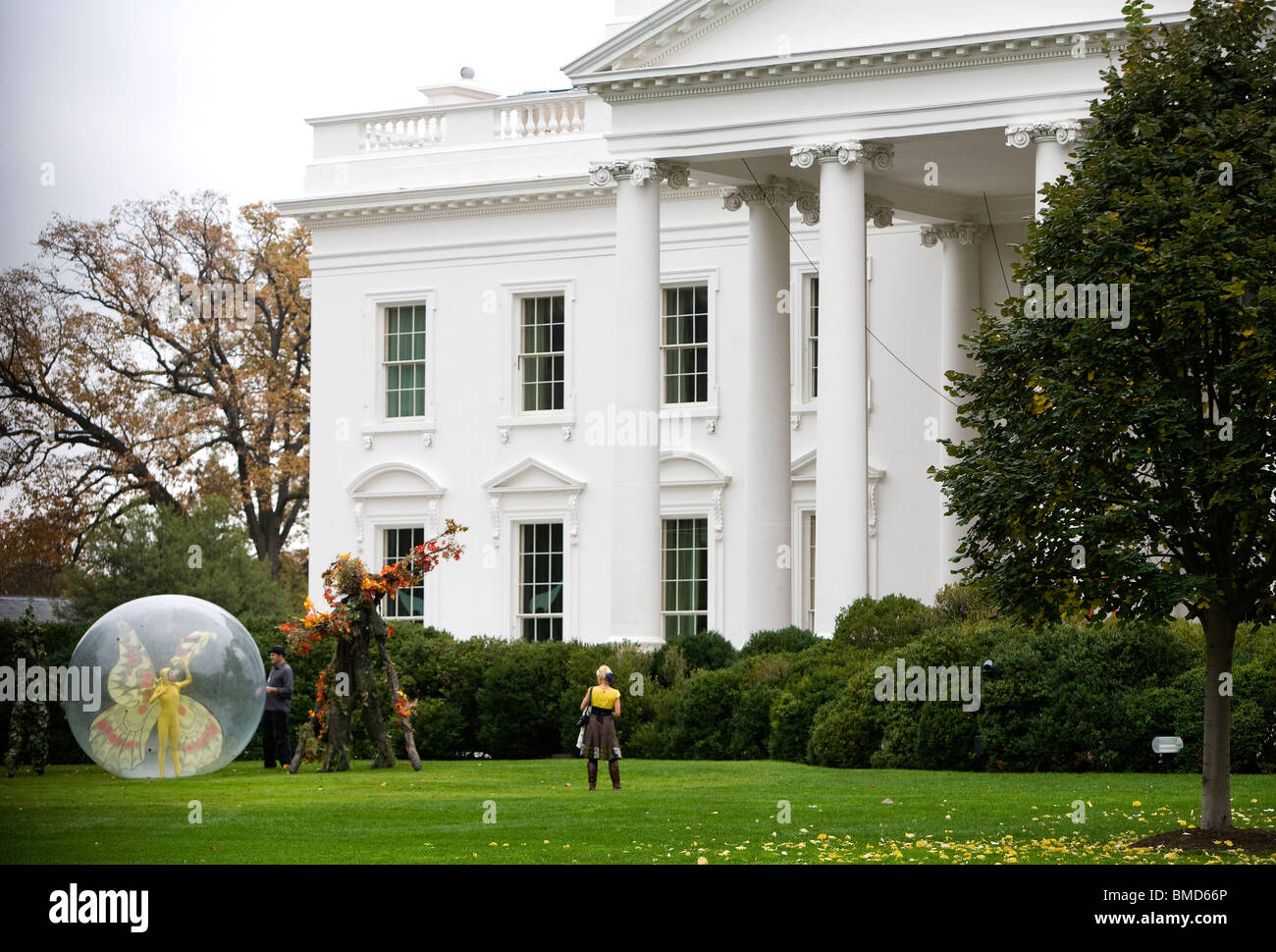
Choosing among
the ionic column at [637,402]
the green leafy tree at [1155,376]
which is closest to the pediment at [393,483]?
the ionic column at [637,402]

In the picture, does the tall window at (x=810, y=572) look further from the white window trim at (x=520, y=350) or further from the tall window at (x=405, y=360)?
the tall window at (x=405, y=360)

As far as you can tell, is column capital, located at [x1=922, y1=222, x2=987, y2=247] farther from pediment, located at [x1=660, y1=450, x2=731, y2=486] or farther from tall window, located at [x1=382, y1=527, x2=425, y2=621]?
Answer: tall window, located at [x1=382, y1=527, x2=425, y2=621]

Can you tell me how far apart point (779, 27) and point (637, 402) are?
7098 millimetres

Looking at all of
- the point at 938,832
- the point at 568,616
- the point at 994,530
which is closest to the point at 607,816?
the point at 938,832

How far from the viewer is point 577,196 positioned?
43438mm

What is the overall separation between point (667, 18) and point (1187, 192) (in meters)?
19.4

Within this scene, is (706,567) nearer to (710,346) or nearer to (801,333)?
(710,346)

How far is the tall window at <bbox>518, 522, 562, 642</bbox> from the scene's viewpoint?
4391 centimetres

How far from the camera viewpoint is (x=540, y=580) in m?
44.2

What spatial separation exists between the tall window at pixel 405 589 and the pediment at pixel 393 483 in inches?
34.1

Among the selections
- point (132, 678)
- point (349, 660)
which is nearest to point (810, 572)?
point (349, 660)

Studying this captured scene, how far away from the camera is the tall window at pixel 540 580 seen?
43.9 meters
